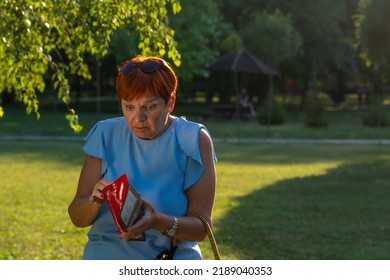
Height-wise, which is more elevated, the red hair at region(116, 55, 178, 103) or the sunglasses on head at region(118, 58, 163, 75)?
the sunglasses on head at region(118, 58, 163, 75)

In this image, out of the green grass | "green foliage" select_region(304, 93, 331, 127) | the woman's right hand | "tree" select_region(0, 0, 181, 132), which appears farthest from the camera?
"green foliage" select_region(304, 93, 331, 127)

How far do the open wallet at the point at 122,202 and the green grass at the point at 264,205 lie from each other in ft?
19.8

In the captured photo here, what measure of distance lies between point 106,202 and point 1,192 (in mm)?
11972

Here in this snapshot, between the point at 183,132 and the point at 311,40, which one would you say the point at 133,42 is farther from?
the point at 183,132

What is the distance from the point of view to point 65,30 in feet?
24.1

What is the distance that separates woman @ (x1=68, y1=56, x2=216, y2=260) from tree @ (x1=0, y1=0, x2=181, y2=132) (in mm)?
3336

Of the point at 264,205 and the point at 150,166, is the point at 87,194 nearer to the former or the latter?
the point at 150,166

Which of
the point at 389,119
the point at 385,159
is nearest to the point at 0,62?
the point at 385,159

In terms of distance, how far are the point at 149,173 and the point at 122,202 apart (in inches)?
12.6

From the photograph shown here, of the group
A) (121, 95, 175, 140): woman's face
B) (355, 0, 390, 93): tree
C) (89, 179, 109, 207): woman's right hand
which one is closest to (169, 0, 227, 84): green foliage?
(355, 0, 390, 93): tree

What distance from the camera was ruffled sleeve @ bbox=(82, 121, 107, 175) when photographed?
3418 millimetres

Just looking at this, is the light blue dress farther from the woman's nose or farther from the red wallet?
the red wallet

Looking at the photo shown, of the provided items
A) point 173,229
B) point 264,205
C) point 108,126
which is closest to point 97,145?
point 108,126

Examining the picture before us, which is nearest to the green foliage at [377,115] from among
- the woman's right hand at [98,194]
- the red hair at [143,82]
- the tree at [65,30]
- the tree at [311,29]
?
the tree at [311,29]
